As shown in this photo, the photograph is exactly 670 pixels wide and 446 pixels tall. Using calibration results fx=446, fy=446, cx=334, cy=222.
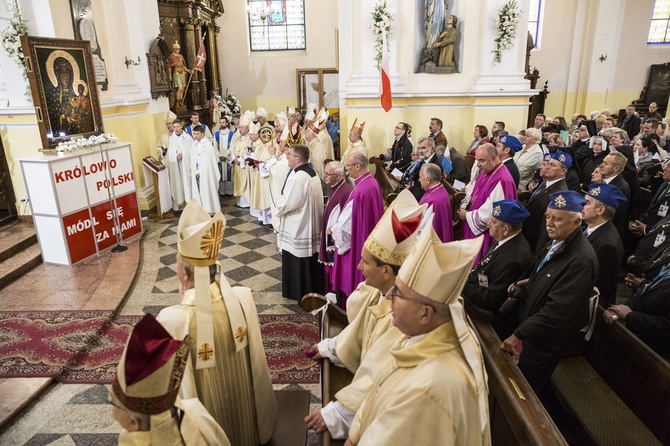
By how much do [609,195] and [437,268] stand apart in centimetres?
266

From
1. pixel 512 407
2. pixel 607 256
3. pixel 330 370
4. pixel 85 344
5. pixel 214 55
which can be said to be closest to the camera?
pixel 512 407

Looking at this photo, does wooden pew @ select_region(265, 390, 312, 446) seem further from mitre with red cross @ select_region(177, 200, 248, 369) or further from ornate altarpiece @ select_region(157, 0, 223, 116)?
ornate altarpiece @ select_region(157, 0, 223, 116)

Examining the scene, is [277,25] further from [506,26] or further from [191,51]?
[506,26]

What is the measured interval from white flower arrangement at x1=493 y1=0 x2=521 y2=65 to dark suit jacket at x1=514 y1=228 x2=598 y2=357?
23.1 feet

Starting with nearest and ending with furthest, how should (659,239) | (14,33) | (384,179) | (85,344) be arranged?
(659,239) < (85,344) < (14,33) < (384,179)

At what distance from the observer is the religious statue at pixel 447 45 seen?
9.05 m

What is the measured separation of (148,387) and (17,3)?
7114 mm

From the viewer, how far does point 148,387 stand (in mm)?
1383

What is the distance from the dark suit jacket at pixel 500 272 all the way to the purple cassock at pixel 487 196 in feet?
4.26

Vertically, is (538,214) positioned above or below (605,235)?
below

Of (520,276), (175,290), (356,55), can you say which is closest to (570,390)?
(520,276)

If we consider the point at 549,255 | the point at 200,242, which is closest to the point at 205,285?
the point at 200,242

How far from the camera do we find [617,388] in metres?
2.99

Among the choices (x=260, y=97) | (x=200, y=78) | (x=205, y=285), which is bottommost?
(x=205, y=285)
